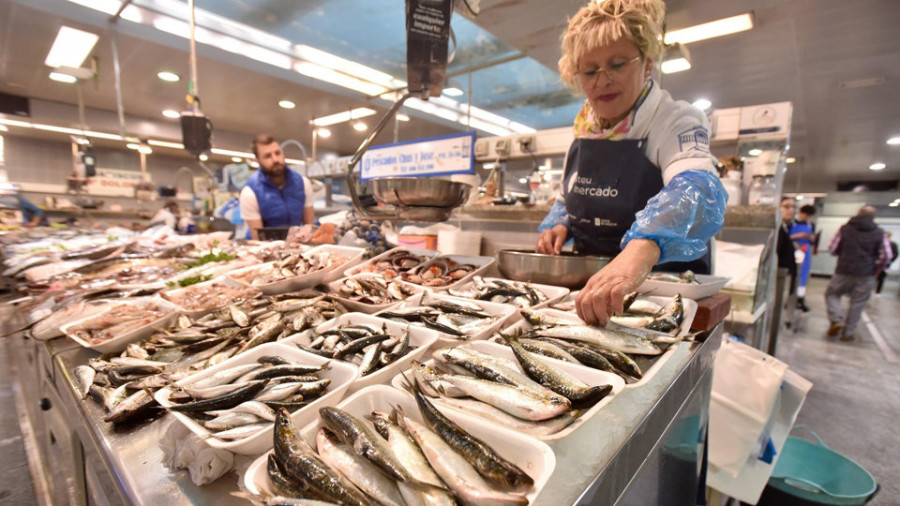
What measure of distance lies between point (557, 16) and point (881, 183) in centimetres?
2754

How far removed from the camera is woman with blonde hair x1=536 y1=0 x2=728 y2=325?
4.98 feet

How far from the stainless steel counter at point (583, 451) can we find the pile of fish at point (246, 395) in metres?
0.09

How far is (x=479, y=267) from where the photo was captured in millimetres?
2217

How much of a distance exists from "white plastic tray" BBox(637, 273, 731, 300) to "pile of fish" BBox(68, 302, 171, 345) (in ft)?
6.81

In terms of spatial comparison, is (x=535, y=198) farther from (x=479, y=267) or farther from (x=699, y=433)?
(x=699, y=433)

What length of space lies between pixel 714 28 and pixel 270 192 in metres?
5.88

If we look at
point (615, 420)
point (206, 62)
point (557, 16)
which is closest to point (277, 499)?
point (615, 420)

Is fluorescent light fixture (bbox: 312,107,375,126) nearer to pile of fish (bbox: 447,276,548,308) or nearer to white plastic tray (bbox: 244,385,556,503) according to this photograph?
pile of fish (bbox: 447,276,548,308)

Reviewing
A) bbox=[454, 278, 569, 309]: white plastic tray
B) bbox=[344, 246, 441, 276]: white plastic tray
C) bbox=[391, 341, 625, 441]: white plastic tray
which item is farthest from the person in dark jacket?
bbox=[391, 341, 625, 441]: white plastic tray

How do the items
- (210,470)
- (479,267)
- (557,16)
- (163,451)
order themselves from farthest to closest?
(557,16) → (479,267) → (163,451) → (210,470)

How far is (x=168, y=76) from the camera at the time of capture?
8.48m

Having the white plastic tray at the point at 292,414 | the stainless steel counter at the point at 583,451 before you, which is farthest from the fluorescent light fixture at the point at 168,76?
the white plastic tray at the point at 292,414

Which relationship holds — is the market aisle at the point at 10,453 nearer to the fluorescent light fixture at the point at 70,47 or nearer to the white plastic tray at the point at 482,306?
the white plastic tray at the point at 482,306

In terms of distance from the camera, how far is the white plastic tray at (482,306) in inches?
49.5
